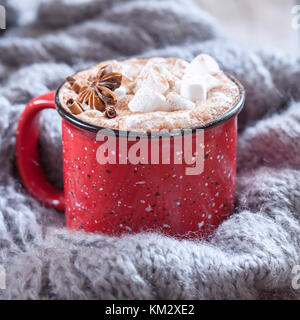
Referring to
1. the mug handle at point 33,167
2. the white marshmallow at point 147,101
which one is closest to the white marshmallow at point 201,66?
the white marshmallow at point 147,101

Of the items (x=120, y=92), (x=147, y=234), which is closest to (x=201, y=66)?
(x=120, y=92)

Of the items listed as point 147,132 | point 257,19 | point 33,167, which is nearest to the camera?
point 147,132

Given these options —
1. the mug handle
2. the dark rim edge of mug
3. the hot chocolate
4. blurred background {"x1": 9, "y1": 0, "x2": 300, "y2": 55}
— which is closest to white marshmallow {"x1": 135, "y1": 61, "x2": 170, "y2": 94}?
the hot chocolate

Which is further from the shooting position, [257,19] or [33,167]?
[257,19]

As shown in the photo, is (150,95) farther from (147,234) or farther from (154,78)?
(147,234)

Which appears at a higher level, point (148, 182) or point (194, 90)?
point (194, 90)

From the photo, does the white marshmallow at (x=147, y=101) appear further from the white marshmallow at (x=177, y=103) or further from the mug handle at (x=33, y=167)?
the mug handle at (x=33, y=167)

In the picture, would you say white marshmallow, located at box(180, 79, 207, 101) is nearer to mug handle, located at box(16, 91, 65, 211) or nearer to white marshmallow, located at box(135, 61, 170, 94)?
white marshmallow, located at box(135, 61, 170, 94)
